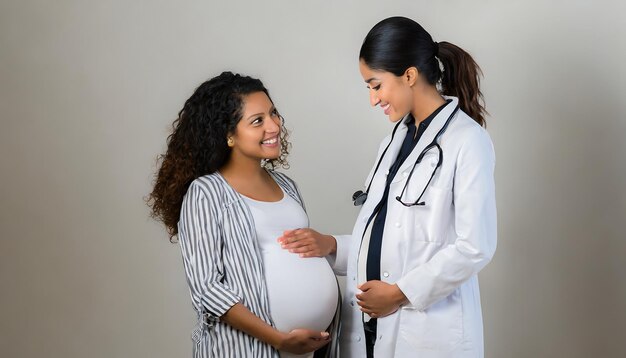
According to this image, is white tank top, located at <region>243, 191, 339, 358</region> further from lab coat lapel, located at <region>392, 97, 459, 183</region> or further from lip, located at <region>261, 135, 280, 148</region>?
lab coat lapel, located at <region>392, 97, 459, 183</region>

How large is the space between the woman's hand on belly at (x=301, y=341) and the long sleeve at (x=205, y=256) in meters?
0.17

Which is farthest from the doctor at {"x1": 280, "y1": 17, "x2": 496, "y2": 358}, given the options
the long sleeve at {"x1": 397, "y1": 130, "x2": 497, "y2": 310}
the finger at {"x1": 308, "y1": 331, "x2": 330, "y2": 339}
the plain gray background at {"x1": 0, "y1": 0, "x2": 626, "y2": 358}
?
the plain gray background at {"x1": 0, "y1": 0, "x2": 626, "y2": 358}

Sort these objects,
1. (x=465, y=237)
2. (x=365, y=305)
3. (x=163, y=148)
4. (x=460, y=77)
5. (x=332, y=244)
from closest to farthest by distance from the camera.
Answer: (x=465, y=237) → (x=365, y=305) → (x=460, y=77) → (x=332, y=244) → (x=163, y=148)

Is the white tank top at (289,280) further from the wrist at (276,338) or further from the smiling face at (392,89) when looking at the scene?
the smiling face at (392,89)

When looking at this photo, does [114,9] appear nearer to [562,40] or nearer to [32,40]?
[32,40]

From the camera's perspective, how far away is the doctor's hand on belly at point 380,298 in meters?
2.02

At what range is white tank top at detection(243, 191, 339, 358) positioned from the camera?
2113 millimetres

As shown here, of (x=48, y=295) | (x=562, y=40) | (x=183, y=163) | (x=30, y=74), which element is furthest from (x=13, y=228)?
(x=562, y=40)

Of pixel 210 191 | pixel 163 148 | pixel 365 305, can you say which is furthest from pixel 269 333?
pixel 163 148

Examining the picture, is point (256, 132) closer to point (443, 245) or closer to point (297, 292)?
point (297, 292)

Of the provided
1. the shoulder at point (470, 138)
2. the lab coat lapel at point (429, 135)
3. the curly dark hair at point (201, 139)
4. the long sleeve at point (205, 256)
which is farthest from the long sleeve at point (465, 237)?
the curly dark hair at point (201, 139)

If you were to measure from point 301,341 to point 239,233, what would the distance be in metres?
0.33

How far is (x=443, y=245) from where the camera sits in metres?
2.04

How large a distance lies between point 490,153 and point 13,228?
234cm
